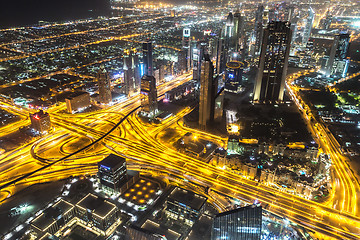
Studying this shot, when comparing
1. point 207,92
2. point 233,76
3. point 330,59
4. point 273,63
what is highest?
point 273,63

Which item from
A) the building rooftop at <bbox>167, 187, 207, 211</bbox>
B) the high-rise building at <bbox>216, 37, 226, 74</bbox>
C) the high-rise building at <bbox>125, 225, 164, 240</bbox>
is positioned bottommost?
the building rooftop at <bbox>167, 187, 207, 211</bbox>

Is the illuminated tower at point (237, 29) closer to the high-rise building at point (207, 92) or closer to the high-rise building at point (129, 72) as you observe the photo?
the high-rise building at point (129, 72)

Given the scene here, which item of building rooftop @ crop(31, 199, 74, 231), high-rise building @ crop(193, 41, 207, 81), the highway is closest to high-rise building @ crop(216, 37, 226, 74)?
high-rise building @ crop(193, 41, 207, 81)

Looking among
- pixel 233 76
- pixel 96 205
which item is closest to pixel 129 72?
pixel 233 76

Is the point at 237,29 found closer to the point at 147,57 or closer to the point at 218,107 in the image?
the point at 147,57

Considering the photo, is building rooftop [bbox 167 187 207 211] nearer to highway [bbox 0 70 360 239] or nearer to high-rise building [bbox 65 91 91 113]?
highway [bbox 0 70 360 239]

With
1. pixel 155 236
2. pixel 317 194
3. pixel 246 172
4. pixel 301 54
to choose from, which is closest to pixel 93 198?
pixel 155 236
